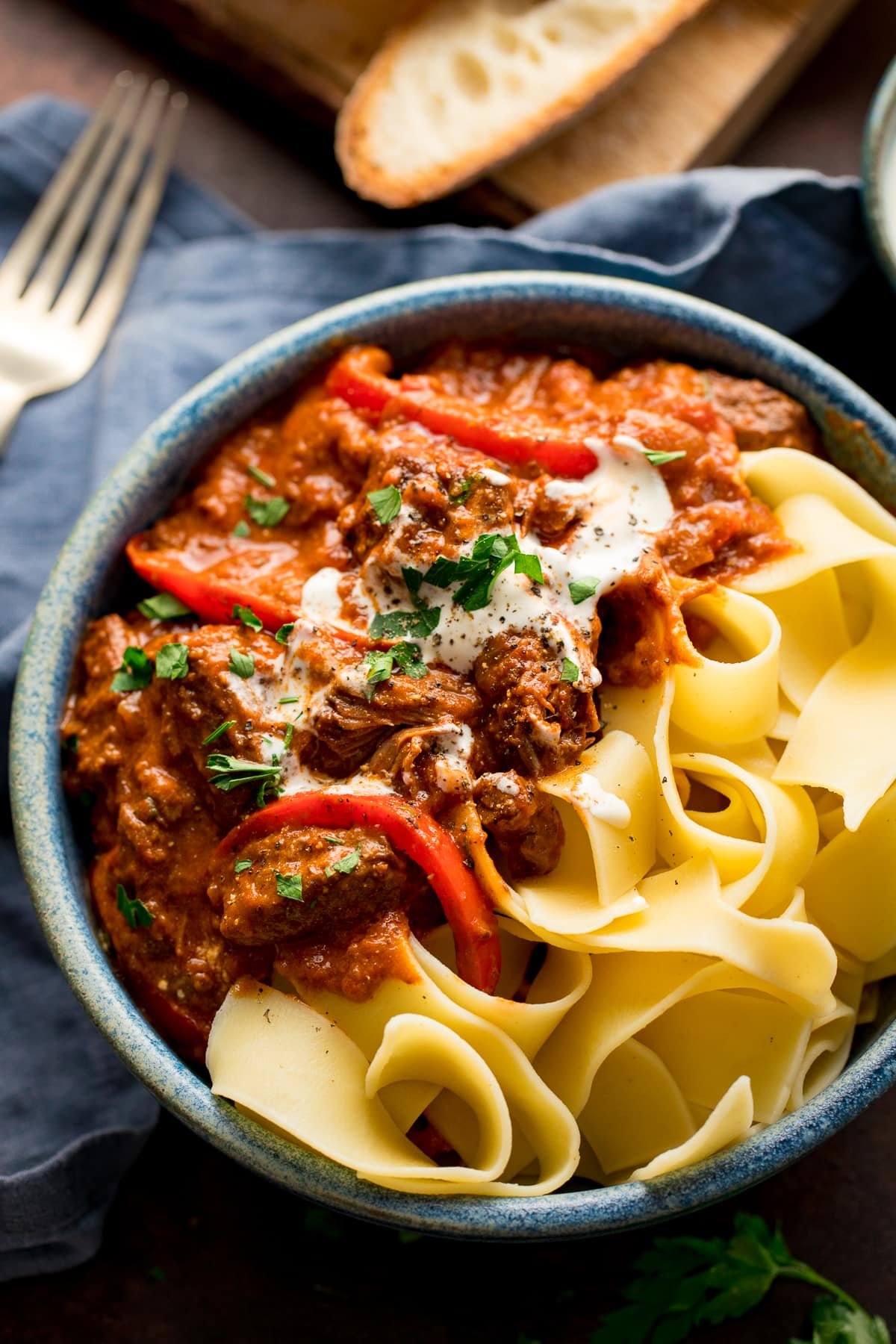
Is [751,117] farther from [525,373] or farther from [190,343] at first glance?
[190,343]

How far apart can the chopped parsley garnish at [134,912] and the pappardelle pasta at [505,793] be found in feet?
0.03

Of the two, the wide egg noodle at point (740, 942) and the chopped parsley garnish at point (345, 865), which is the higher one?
the wide egg noodle at point (740, 942)

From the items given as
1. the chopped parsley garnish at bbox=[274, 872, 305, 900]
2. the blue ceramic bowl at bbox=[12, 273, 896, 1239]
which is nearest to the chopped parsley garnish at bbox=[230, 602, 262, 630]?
the blue ceramic bowl at bbox=[12, 273, 896, 1239]

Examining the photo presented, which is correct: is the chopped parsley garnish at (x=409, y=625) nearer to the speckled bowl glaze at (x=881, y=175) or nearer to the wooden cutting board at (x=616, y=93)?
the speckled bowl glaze at (x=881, y=175)

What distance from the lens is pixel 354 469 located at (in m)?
4.97

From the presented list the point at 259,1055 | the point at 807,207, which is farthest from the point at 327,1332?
the point at 807,207

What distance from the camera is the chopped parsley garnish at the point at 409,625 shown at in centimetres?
449

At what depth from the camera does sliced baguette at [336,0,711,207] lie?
6531mm

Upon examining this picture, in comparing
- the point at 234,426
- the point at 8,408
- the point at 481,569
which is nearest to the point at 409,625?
the point at 481,569

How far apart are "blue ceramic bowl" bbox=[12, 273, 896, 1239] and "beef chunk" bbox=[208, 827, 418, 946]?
0.61 meters

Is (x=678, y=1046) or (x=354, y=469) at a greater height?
(x=354, y=469)

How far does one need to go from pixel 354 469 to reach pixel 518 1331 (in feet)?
12.2

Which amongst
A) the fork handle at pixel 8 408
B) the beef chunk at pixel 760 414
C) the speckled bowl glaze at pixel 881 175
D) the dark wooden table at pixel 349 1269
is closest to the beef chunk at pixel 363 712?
the beef chunk at pixel 760 414

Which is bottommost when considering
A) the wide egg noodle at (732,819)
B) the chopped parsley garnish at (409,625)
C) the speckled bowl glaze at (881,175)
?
the chopped parsley garnish at (409,625)
